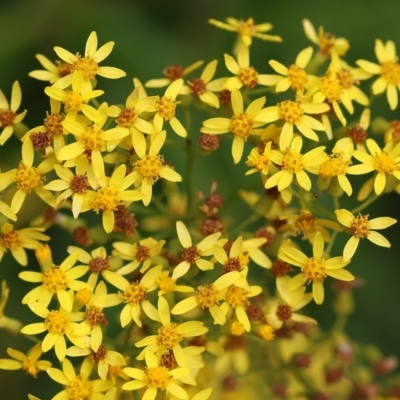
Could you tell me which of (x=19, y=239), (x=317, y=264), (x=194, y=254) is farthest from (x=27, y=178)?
(x=317, y=264)

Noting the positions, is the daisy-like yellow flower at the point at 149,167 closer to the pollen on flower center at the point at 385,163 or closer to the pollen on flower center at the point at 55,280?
the pollen on flower center at the point at 55,280

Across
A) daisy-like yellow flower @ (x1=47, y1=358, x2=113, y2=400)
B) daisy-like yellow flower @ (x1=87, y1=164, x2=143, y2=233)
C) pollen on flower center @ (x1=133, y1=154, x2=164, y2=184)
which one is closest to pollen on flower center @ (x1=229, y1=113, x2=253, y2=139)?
pollen on flower center @ (x1=133, y1=154, x2=164, y2=184)

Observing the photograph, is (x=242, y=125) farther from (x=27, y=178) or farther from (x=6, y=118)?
(x=6, y=118)

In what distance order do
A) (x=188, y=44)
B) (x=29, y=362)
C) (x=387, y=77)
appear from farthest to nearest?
(x=188, y=44) < (x=387, y=77) < (x=29, y=362)

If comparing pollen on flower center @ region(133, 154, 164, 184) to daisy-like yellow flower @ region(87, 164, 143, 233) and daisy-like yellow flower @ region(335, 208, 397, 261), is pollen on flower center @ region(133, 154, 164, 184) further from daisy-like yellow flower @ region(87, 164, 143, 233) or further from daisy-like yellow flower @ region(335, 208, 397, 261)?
daisy-like yellow flower @ region(335, 208, 397, 261)

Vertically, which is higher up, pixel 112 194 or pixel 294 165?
pixel 294 165

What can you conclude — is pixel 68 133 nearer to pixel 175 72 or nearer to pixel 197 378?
pixel 175 72
